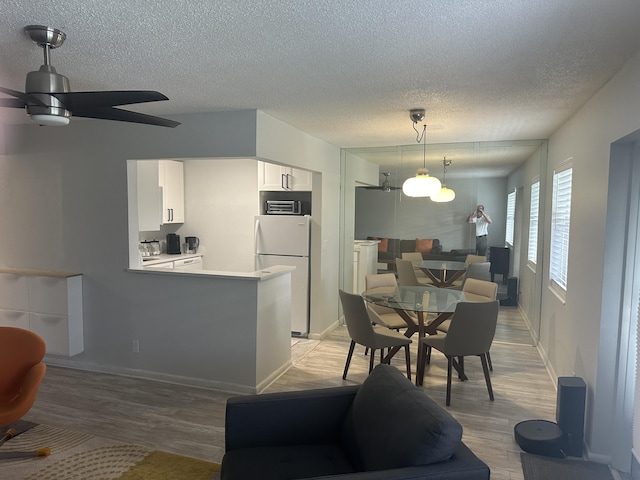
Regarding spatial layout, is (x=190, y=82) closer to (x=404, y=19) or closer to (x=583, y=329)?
(x=404, y=19)

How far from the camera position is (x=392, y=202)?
5848 mm

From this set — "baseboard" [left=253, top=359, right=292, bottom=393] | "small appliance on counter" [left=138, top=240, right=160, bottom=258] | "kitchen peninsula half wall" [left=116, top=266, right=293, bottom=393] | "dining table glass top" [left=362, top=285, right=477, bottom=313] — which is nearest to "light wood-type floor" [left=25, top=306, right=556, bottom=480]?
"baseboard" [left=253, top=359, right=292, bottom=393]

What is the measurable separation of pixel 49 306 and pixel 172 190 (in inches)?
86.1

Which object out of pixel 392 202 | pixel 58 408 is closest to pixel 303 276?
pixel 392 202

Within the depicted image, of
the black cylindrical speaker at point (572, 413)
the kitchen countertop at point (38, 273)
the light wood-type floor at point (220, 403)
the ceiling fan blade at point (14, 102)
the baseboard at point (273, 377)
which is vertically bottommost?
the light wood-type floor at point (220, 403)

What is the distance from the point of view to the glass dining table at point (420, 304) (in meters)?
3.80

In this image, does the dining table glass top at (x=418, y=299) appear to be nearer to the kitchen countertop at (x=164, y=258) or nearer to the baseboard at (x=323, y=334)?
the baseboard at (x=323, y=334)

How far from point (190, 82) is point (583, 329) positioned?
318 centimetres

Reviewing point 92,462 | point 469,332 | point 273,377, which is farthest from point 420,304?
point 92,462

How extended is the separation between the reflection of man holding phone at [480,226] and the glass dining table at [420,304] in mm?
1175

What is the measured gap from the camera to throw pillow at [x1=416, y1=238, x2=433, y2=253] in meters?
5.77

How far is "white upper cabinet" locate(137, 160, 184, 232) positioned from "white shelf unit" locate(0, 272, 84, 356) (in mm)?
896

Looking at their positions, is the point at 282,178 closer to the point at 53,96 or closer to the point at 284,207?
the point at 284,207

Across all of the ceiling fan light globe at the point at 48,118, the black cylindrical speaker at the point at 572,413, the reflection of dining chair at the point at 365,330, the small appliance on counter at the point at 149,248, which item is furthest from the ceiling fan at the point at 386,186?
the ceiling fan light globe at the point at 48,118
